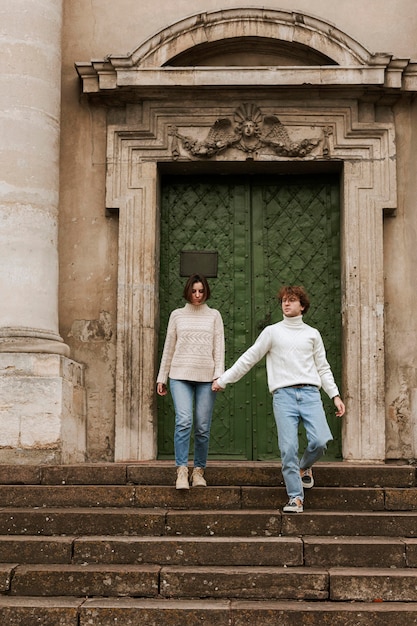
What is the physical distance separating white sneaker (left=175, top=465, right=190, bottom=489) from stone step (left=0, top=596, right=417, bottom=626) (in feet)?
4.77

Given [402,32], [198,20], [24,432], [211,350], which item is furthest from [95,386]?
[402,32]

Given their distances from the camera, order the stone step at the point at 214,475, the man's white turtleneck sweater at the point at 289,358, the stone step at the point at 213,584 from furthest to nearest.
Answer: the stone step at the point at 214,475 → the man's white turtleneck sweater at the point at 289,358 → the stone step at the point at 213,584

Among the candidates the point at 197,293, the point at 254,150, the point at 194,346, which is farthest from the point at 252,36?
the point at 194,346

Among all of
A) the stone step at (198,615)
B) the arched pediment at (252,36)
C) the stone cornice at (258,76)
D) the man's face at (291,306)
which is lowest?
the stone step at (198,615)

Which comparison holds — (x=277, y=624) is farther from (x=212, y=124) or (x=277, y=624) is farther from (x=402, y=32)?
(x=402, y=32)

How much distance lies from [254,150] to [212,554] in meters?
4.72

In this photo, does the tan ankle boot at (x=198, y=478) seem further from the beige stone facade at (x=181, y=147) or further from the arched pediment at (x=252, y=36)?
the arched pediment at (x=252, y=36)

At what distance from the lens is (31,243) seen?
888 cm

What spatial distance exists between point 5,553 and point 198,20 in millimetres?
5749

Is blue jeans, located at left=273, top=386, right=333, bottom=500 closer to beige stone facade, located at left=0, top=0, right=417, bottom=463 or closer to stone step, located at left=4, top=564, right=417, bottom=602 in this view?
stone step, located at left=4, top=564, right=417, bottom=602

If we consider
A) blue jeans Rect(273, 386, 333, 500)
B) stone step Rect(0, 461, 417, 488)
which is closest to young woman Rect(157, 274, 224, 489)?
stone step Rect(0, 461, 417, 488)

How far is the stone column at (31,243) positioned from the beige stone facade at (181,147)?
0.08 ft

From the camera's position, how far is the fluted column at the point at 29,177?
877cm

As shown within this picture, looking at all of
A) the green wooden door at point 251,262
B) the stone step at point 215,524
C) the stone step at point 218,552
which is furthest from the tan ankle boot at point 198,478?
the green wooden door at point 251,262
